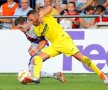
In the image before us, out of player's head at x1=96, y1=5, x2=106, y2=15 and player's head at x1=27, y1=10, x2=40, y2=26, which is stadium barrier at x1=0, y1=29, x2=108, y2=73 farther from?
player's head at x1=27, y1=10, x2=40, y2=26

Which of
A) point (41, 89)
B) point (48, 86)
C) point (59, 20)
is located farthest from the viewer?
point (59, 20)

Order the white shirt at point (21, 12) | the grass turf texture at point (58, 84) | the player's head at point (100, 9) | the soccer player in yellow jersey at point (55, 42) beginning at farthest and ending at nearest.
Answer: the player's head at point (100, 9), the white shirt at point (21, 12), the soccer player in yellow jersey at point (55, 42), the grass turf texture at point (58, 84)

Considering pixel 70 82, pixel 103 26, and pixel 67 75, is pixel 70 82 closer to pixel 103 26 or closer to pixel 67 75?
pixel 67 75

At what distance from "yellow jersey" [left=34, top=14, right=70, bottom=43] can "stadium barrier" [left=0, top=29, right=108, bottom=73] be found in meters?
3.65

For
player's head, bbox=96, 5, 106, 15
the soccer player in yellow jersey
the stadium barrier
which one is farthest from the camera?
player's head, bbox=96, 5, 106, 15

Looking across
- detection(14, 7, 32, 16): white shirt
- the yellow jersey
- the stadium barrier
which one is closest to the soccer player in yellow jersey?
the yellow jersey

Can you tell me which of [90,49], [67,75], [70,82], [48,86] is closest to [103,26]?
[90,49]

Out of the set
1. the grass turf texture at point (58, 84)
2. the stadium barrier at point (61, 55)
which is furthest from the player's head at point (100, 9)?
the grass turf texture at point (58, 84)

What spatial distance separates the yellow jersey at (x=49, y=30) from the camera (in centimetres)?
1283

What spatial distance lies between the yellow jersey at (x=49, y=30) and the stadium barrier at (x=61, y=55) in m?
3.65

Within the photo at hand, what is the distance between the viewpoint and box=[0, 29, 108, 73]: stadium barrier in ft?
54.5

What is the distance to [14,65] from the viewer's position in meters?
16.8

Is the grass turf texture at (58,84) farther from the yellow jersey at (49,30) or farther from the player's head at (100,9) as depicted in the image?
the player's head at (100,9)

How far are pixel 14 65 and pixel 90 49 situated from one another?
2294 millimetres
